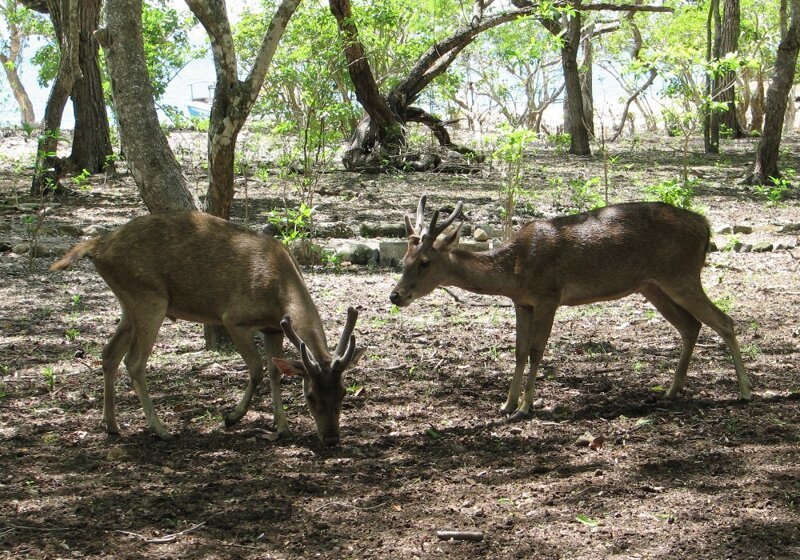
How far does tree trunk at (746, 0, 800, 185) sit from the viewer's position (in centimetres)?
1518

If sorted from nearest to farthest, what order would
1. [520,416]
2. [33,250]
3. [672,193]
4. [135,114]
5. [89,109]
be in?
[520,416]
[135,114]
[33,250]
[672,193]
[89,109]

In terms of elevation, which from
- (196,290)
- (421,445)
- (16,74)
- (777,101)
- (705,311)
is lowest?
(421,445)

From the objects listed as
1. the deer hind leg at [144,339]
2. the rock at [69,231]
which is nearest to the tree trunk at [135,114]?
the deer hind leg at [144,339]

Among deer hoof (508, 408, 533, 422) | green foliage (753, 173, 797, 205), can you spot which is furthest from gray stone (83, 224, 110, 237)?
green foliage (753, 173, 797, 205)

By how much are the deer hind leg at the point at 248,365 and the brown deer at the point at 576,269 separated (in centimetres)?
113

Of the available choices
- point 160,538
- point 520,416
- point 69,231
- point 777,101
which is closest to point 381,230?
point 69,231

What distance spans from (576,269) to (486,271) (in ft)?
2.18

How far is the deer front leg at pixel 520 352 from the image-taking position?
6.88 m

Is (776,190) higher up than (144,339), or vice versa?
(776,190)

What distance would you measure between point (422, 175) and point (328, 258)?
6.59m

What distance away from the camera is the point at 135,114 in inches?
314

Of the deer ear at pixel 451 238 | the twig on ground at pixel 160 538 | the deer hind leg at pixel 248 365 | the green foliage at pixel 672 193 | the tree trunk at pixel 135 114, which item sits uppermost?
→ the tree trunk at pixel 135 114

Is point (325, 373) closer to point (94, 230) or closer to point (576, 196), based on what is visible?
point (576, 196)

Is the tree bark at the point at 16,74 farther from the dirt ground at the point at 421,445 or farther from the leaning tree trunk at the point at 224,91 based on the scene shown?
the leaning tree trunk at the point at 224,91
